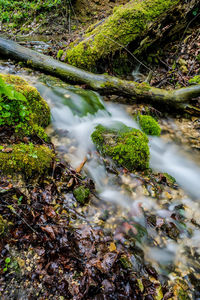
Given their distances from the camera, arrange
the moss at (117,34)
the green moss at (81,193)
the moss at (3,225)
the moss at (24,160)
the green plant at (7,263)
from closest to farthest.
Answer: the green plant at (7,263), the moss at (3,225), the moss at (24,160), the green moss at (81,193), the moss at (117,34)

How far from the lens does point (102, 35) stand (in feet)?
21.1

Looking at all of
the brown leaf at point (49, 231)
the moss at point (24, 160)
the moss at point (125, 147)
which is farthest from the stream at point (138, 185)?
the moss at point (24, 160)

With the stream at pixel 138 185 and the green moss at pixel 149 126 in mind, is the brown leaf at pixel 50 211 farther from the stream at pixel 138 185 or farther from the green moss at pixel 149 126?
the green moss at pixel 149 126

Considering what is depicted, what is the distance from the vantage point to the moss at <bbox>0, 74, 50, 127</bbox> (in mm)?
3512

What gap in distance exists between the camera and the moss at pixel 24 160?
8.07 ft

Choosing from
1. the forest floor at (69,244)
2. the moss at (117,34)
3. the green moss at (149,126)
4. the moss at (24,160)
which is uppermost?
the moss at (117,34)

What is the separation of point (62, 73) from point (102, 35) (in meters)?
2.08

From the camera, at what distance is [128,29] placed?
6457 mm

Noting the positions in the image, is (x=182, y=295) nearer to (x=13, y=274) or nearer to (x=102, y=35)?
(x=13, y=274)

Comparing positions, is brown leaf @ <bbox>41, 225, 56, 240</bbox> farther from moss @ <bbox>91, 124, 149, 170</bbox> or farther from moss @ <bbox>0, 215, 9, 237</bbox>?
moss @ <bbox>91, 124, 149, 170</bbox>

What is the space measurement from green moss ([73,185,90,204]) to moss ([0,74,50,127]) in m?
1.60

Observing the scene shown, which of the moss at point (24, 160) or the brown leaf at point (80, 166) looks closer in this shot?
the moss at point (24, 160)

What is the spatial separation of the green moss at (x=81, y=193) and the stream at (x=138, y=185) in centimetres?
14

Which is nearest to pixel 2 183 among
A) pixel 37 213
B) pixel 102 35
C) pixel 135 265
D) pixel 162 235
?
pixel 37 213
